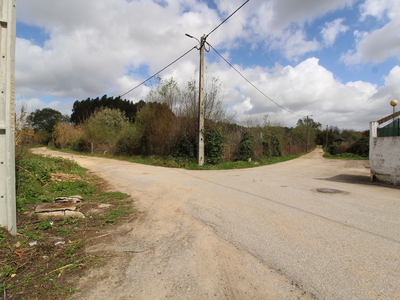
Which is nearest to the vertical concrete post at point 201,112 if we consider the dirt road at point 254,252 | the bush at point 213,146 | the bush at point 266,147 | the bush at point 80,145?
the bush at point 213,146

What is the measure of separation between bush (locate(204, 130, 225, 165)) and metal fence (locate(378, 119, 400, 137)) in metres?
9.14

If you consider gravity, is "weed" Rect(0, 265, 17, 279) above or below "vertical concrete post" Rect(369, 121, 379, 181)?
below

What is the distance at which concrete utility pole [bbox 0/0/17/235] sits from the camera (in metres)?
3.73

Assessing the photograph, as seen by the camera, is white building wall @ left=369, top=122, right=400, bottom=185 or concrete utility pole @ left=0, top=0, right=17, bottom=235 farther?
white building wall @ left=369, top=122, right=400, bottom=185

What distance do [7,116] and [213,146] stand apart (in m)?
13.6

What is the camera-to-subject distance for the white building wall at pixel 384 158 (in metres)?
9.50

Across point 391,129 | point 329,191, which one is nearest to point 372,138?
point 391,129

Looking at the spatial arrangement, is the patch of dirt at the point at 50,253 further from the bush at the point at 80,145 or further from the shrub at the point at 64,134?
the shrub at the point at 64,134

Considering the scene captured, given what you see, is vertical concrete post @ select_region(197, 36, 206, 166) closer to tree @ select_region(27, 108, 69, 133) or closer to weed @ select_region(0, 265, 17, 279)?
weed @ select_region(0, 265, 17, 279)

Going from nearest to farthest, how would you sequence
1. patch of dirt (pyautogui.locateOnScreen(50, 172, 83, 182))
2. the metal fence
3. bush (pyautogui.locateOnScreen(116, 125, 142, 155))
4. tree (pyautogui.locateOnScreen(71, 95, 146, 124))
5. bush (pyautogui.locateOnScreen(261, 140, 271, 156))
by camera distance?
1. patch of dirt (pyautogui.locateOnScreen(50, 172, 83, 182))
2. the metal fence
3. bush (pyautogui.locateOnScreen(116, 125, 142, 155))
4. bush (pyautogui.locateOnScreen(261, 140, 271, 156))
5. tree (pyautogui.locateOnScreen(71, 95, 146, 124))

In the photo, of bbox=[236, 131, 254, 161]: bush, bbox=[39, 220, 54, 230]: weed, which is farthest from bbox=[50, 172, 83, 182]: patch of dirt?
bbox=[236, 131, 254, 161]: bush

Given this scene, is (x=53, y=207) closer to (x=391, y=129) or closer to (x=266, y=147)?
(x=391, y=129)

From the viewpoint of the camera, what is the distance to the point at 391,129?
9875 mm

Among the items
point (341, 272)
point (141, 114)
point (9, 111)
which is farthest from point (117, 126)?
point (341, 272)
